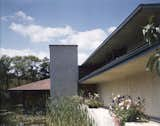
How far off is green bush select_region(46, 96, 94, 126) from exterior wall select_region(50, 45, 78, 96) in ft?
28.2

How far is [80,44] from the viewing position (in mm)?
23484

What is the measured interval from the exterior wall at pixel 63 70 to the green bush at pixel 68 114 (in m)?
8.61

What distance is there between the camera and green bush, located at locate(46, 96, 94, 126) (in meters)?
10.8

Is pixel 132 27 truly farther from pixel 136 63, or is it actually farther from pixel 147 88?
pixel 136 63

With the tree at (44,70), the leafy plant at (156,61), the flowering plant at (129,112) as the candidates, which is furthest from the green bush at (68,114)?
the tree at (44,70)

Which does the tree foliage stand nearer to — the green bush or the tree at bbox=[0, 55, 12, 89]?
the tree at bbox=[0, 55, 12, 89]

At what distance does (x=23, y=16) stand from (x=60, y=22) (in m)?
1.59

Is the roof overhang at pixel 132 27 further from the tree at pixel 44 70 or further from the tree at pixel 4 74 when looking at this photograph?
the tree at pixel 44 70

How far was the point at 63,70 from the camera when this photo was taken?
22.4 meters

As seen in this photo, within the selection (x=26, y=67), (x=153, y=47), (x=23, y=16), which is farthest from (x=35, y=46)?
(x=26, y=67)

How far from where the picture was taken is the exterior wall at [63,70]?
73.1ft

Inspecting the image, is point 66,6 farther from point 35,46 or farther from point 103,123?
point 35,46

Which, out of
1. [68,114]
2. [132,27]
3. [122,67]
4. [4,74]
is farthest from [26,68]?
[122,67]

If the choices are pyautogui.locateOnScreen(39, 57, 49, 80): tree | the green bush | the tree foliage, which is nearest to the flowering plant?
the green bush
